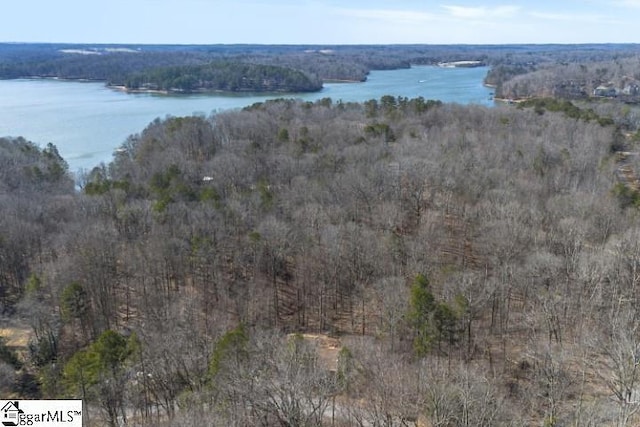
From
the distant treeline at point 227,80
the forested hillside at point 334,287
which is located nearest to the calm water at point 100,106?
the distant treeline at point 227,80

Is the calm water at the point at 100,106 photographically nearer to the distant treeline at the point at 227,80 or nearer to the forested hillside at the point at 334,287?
the distant treeline at the point at 227,80

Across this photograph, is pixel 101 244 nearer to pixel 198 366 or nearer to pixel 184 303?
pixel 184 303

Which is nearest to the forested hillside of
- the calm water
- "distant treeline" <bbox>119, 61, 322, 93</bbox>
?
the calm water

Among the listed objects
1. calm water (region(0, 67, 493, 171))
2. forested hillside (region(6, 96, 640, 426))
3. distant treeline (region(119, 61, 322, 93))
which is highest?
distant treeline (region(119, 61, 322, 93))

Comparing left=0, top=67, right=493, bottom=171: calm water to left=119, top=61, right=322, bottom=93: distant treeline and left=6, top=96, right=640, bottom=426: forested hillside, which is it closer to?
left=119, top=61, right=322, bottom=93: distant treeline

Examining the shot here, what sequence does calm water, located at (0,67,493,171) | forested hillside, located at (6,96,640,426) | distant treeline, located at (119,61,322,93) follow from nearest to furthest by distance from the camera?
forested hillside, located at (6,96,640,426) < calm water, located at (0,67,493,171) < distant treeline, located at (119,61,322,93)

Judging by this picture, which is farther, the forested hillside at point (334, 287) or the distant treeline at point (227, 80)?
the distant treeline at point (227, 80)

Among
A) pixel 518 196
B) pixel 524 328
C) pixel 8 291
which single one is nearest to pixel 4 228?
pixel 8 291
